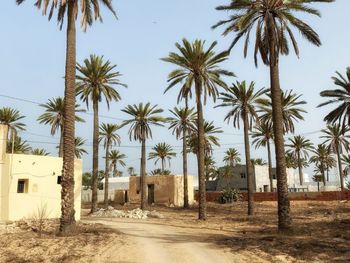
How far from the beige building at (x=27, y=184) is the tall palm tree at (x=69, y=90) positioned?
760 cm

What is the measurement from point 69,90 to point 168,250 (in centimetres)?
940

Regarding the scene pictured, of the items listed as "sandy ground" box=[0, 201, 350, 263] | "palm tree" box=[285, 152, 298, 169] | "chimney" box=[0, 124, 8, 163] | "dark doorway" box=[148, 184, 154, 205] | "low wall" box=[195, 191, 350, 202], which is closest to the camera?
"sandy ground" box=[0, 201, 350, 263]

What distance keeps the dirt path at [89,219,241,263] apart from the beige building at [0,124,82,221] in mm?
8852

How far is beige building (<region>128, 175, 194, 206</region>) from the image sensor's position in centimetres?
5081

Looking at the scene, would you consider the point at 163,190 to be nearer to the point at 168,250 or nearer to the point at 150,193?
the point at 150,193

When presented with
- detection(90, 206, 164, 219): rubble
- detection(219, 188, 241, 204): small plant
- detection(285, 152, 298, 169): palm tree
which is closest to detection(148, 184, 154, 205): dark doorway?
detection(219, 188, 241, 204): small plant

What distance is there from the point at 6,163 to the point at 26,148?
119ft

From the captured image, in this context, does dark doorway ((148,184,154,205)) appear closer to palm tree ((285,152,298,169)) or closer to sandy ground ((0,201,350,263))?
sandy ground ((0,201,350,263))

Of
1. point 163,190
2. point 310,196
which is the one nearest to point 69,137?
point 163,190

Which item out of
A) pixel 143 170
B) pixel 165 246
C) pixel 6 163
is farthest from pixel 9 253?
pixel 143 170

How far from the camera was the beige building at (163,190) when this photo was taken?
50812 millimetres

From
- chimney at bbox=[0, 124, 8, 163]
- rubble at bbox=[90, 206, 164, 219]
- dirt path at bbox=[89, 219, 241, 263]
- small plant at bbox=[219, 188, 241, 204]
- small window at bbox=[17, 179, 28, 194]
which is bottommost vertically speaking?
dirt path at bbox=[89, 219, 241, 263]

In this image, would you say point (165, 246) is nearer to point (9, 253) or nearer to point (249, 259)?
point (249, 259)

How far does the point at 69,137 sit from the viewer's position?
19.8 meters
